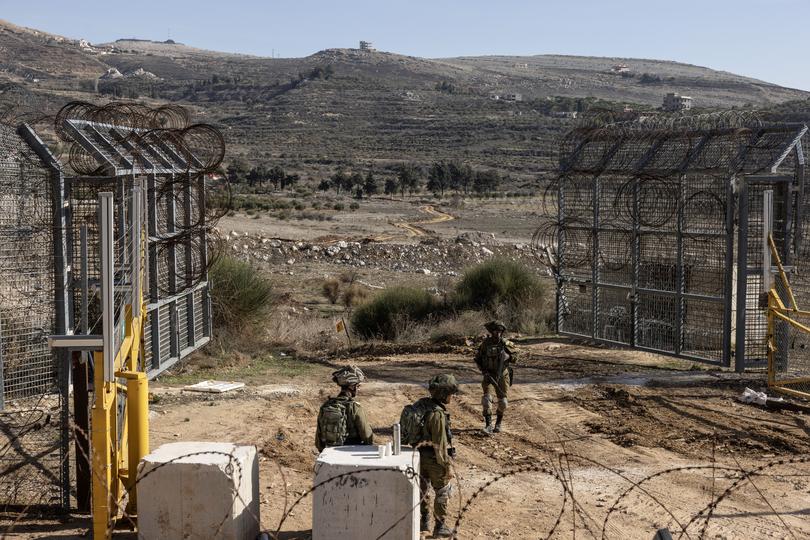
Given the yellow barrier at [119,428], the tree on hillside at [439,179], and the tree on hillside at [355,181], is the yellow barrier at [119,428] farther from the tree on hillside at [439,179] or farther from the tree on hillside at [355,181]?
the tree on hillside at [355,181]

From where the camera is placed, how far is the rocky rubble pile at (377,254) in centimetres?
3203

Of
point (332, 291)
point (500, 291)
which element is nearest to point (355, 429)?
point (500, 291)

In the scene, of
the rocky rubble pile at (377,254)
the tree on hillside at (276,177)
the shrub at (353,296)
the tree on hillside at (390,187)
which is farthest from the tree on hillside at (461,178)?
the shrub at (353,296)

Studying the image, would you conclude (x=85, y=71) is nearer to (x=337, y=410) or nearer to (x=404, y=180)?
(x=404, y=180)

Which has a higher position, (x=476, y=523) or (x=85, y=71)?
(x=85, y=71)

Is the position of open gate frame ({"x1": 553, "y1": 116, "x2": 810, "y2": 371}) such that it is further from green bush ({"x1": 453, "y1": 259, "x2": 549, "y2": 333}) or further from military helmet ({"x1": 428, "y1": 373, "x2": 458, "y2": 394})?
military helmet ({"x1": 428, "y1": 373, "x2": 458, "y2": 394})

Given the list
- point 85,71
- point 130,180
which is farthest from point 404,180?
point 85,71

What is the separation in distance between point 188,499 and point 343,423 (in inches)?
54.7

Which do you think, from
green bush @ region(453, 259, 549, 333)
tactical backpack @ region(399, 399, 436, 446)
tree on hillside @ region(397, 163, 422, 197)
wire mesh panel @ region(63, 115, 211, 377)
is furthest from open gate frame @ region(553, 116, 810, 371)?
tree on hillside @ region(397, 163, 422, 197)

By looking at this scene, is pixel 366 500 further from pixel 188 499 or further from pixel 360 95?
pixel 360 95

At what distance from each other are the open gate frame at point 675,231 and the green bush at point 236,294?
5.50m

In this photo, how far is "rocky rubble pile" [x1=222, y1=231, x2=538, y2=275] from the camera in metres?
32.0

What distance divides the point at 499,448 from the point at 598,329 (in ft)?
22.1

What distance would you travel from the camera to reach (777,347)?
14891 mm
